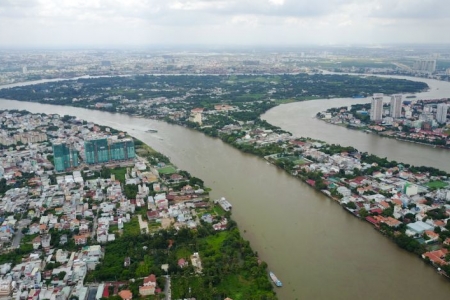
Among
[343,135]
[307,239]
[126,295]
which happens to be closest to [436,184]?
[307,239]

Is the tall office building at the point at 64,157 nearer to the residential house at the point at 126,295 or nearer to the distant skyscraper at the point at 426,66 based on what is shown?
the residential house at the point at 126,295

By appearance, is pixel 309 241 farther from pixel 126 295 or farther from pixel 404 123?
pixel 404 123

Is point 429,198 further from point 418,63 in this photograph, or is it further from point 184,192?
point 418,63

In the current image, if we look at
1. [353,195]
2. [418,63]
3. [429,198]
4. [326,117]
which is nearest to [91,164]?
[353,195]

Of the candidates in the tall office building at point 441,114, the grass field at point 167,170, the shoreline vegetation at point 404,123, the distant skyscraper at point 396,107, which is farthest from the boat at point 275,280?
the distant skyscraper at point 396,107

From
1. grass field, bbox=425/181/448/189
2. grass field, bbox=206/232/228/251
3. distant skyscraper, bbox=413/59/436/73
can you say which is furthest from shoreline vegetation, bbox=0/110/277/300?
distant skyscraper, bbox=413/59/436/73

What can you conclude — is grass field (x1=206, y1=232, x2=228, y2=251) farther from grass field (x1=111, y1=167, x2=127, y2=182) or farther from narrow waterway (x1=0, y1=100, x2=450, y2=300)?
grass field (x1=111, y1=167, x2=127, y2=182)
